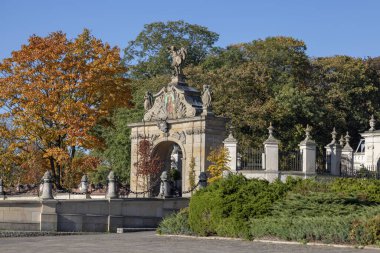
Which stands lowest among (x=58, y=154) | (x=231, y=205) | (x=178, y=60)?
(x=231, y=205)

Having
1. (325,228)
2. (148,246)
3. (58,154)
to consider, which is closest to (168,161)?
(58,154)

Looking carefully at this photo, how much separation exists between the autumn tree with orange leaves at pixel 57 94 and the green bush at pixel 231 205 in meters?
23.1

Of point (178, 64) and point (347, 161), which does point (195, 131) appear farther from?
point (347, 161)

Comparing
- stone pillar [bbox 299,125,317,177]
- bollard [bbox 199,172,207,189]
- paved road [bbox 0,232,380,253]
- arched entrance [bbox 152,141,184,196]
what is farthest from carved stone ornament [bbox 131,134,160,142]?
paved road [bbox 0,232,380,253]

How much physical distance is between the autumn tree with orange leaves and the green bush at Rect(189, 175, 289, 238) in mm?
23093

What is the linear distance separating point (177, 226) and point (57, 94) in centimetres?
2424

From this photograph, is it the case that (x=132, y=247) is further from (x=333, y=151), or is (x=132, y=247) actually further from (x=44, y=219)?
(x=333, y=151)

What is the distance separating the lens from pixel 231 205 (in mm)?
23719

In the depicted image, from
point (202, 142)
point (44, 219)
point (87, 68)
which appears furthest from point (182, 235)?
point (87, 68)

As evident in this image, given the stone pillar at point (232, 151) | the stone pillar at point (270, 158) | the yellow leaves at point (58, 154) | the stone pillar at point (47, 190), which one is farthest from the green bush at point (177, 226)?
the yellow leaves at point (58, 154)

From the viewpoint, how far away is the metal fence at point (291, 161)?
38906mm

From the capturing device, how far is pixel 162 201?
33.1 metres

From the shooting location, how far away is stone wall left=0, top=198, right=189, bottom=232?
2909cm

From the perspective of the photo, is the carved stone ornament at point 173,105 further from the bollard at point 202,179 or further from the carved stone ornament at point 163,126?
the bollard at point 202,179
